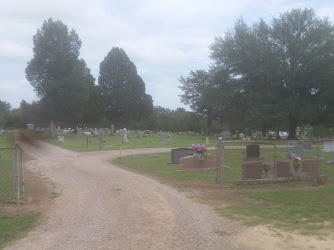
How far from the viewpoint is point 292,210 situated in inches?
368

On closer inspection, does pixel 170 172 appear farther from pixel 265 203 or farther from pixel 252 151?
pixel 265 203

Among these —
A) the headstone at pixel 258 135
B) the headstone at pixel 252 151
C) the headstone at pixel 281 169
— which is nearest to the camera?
the headstone at pixel 281 169

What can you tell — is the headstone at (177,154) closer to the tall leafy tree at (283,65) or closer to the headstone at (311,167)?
the headstone at (311,167)

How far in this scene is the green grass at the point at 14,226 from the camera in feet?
23.0

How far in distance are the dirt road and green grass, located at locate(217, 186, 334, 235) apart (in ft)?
2.34

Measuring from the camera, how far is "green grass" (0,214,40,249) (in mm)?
7004

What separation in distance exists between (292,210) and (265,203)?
1.41 m

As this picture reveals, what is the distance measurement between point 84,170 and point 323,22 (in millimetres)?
32976

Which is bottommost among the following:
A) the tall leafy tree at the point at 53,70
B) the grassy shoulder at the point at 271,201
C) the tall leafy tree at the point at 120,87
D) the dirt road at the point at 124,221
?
the grassy shoulder at the point at 271,201

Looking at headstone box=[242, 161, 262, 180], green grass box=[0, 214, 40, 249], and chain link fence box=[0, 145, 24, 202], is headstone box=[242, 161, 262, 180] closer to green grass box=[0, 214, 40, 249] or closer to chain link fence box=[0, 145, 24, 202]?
chain link fence box=[0, 145, 24, 202]

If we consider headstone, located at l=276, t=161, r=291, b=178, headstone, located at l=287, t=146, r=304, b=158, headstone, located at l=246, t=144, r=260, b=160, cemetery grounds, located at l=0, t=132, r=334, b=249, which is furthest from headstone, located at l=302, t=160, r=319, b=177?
headstone, located at l=287, t=146, r=304, b=158

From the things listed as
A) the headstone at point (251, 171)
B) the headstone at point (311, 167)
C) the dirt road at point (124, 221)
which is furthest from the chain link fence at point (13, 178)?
the headstone at point (311, 167)

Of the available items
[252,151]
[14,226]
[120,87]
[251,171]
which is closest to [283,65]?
[252,151]

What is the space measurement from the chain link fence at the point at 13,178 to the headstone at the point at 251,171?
720 centimetres
